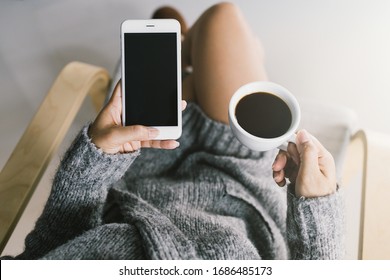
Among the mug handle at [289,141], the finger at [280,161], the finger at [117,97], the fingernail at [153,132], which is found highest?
the finger at [117,97]

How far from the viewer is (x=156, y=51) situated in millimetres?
490

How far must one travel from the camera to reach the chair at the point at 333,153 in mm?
554

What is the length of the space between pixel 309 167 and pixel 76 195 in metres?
0.29

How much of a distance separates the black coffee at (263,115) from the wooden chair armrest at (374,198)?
20cm

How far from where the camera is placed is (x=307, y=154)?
0.48 m

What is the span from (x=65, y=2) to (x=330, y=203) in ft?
1.53

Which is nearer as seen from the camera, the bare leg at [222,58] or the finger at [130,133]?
the finger at [130,133]

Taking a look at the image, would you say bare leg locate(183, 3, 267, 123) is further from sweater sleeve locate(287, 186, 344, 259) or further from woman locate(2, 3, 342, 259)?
sweater sleeve locate(287, 186, 344, 259)

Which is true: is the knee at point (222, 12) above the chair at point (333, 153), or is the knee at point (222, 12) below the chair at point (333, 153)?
above

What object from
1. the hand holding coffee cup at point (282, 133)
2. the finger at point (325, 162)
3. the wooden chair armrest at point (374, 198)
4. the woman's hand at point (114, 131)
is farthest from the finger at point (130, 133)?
the wooden chair armrest at point (374, 198)

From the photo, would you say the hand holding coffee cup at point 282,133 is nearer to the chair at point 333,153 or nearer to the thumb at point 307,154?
the thumb at point 307,154

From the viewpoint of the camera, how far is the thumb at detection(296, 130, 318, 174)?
0.48 m

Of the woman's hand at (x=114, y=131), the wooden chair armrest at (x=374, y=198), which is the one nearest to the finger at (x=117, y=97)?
the woman's hand at (x=114, y=131)

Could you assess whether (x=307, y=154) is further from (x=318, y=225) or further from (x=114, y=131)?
(x=114, y=131)
